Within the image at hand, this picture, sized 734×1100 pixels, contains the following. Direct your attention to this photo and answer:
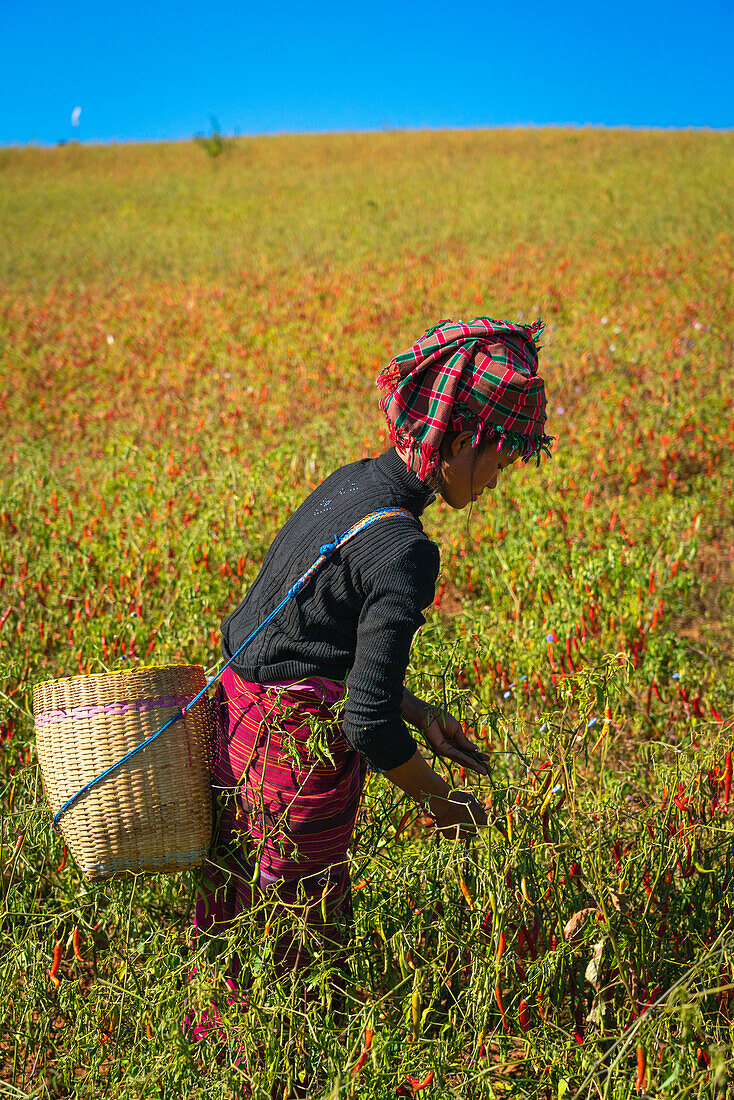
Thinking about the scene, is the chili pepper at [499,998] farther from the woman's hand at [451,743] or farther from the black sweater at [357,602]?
the black sweater at [357,602]

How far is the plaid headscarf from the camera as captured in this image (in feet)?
4.90

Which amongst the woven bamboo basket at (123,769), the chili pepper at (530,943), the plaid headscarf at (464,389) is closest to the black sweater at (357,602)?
the plaid headscarf at (464,389)

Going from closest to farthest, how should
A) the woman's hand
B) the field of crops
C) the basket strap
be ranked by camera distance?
the basket strap
the field of crops
the woman's hand

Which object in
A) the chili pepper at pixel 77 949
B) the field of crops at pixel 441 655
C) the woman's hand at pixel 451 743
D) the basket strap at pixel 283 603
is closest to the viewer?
the basket strap at pixel 283 603

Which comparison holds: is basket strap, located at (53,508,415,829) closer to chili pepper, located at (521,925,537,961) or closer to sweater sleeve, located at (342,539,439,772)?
sweater sleeve, located at (342,539,439,772)

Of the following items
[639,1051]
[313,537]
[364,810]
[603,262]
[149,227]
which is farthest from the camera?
[149,227]

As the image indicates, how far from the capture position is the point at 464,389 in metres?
1.50

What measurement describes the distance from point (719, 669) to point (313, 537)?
8.08ft

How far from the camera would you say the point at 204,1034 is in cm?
171

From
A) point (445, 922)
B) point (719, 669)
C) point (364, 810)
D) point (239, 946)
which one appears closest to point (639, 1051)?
point (445, 922)

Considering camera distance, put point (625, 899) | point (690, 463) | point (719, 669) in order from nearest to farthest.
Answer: point (625, 899)
point (719, 669)
point (690, 463)

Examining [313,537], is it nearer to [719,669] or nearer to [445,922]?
[445,922]

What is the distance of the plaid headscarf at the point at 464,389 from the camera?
58.7 inches

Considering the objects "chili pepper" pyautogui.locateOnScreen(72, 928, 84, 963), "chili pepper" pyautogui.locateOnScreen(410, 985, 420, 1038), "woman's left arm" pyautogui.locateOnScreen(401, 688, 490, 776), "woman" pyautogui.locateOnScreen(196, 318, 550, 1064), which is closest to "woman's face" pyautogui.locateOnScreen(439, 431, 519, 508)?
"woman" pyautogui.locateOnScreen(196, 318, 550, 1064)
